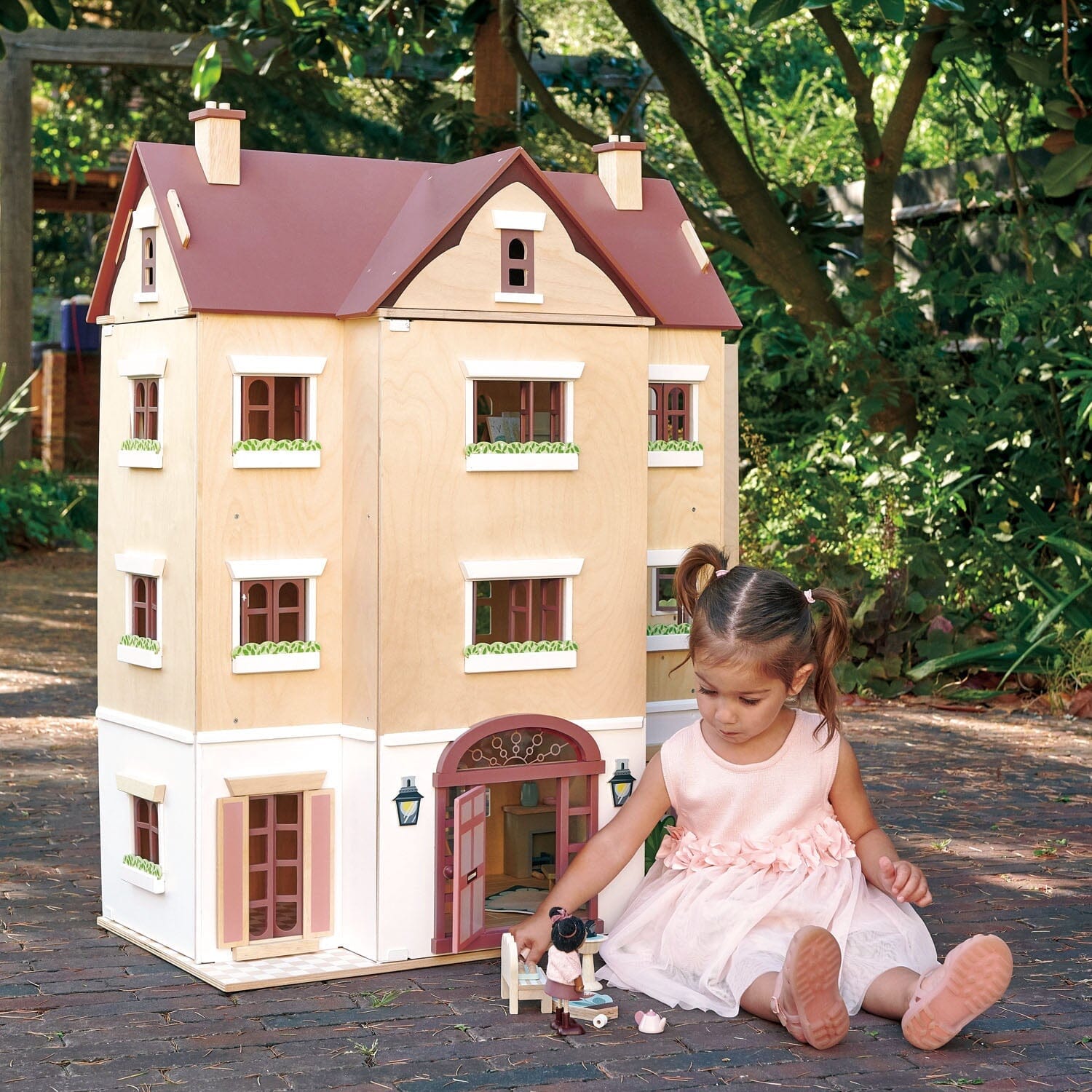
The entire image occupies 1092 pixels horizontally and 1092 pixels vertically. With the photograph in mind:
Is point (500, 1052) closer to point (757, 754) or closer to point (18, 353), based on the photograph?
point (757, 754)

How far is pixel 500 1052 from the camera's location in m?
3.50

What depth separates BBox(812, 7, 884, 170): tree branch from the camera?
969cm

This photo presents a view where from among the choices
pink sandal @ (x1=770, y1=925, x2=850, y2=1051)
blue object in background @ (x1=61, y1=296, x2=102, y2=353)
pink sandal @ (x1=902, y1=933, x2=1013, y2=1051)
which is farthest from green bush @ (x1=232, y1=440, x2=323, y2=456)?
blue object in background @ (x1=61, y1=296, x2=102, y2=353)

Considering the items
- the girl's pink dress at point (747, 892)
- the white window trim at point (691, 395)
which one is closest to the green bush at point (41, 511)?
the white window trim at point (691, 395)

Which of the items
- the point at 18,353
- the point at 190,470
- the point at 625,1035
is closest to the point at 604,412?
the point at 190,470

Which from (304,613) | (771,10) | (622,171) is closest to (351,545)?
(304,613)

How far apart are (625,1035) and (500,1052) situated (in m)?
0.31

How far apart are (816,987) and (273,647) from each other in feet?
5.10

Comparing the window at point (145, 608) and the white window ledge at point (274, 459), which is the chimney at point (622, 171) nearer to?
the white window ledge at point (274, 459)

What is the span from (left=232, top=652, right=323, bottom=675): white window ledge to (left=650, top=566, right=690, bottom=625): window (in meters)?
1.01

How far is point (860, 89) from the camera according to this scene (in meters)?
9.82

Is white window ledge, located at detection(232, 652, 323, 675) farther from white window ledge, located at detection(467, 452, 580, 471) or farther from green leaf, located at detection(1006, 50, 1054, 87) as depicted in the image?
green leaf, located at detection(1006, 50, 1054, 87)

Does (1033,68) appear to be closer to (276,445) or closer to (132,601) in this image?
(276,445)

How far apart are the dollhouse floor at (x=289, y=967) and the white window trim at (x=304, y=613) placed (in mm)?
726
